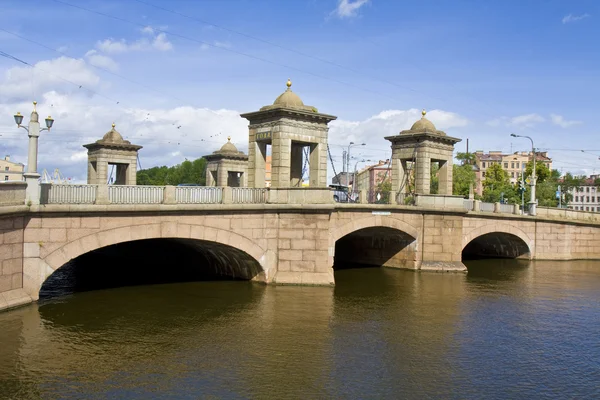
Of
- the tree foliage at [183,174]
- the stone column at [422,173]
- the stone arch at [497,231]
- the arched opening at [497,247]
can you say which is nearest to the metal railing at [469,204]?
the stone arch at [497,231]

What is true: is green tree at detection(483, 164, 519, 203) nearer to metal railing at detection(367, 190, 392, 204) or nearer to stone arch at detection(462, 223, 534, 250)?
stone arch at detection(462, 223, 534, 250)

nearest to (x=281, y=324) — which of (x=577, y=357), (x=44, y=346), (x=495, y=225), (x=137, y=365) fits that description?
(x=137, y=365)

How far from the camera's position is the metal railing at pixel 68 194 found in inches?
739

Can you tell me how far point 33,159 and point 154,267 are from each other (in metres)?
14.0

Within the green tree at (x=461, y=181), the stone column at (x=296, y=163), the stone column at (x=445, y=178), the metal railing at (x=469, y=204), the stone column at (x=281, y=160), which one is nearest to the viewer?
the stone column at (x=281, y=160)

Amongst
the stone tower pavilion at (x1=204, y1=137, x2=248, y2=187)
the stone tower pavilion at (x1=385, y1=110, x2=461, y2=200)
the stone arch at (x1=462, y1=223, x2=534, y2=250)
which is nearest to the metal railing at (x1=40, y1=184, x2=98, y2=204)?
the stone tower pavilion at (x1=385, y1=110, x2=461, y2=200)

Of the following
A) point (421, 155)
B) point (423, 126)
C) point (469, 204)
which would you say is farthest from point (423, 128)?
point (469, 204)

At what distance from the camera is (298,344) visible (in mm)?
16312

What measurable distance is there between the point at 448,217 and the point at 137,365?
844 inches

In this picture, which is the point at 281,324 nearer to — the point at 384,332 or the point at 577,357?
the point at 384,332

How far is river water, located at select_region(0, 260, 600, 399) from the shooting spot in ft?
42.6

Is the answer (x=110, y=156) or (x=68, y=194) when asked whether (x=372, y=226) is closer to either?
(x=68, y=194)

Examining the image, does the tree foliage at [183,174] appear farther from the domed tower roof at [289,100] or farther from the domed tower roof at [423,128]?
the domed tower roof at [289,100]

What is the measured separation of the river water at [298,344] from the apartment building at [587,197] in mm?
122661
